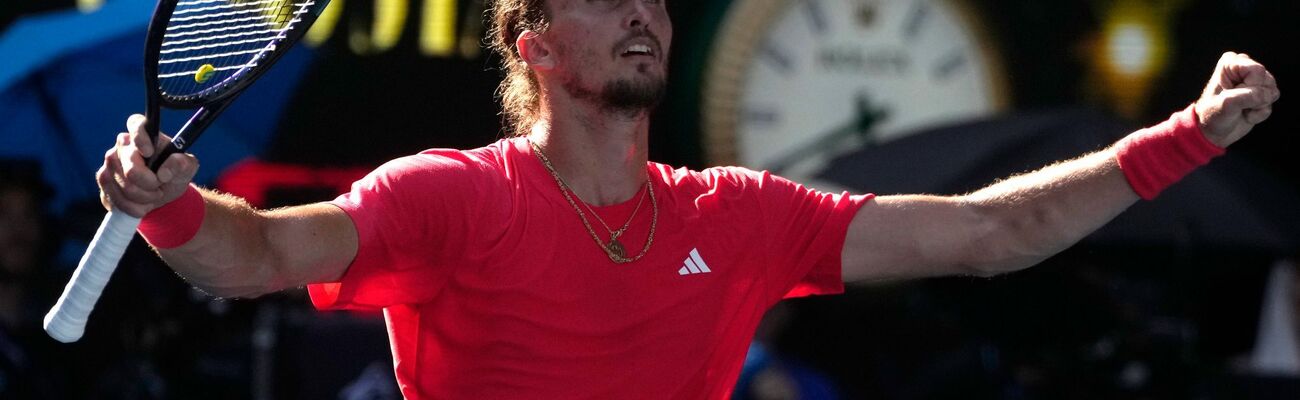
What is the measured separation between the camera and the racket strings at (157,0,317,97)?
2.94 meters

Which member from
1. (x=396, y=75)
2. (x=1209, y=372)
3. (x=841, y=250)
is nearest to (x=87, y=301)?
(x=841, y=250)

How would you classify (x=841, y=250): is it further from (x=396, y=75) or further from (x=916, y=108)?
(x=916, y=108)

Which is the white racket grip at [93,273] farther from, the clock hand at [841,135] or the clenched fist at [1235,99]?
the clock hand at [841,135]

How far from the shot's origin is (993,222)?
3.51 meters

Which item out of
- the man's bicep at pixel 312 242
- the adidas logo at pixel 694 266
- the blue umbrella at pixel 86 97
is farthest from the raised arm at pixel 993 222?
A: the blue umbrella at pixel 86 97

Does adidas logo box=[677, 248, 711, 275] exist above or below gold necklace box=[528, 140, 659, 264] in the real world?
below

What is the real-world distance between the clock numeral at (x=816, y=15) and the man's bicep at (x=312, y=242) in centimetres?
480

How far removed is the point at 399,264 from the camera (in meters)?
3.04

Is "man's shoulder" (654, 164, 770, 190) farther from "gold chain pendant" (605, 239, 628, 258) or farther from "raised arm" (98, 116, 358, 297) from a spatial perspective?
"raised arm" (98, 116, 358, 297)

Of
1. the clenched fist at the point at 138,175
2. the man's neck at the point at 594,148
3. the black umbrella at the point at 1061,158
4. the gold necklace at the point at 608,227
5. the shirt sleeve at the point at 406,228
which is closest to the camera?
the clenched fist at the point at 138,175

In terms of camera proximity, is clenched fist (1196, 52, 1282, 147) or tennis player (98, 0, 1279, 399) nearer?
tennis player (98, 0, 1279, 399)

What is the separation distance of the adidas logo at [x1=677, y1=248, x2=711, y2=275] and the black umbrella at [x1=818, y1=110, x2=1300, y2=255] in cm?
343

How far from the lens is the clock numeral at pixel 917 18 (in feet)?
25.3

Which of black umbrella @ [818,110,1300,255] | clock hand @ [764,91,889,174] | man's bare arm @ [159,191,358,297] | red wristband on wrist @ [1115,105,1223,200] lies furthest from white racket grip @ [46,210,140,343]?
clock hand @ [764,91,889,174]
